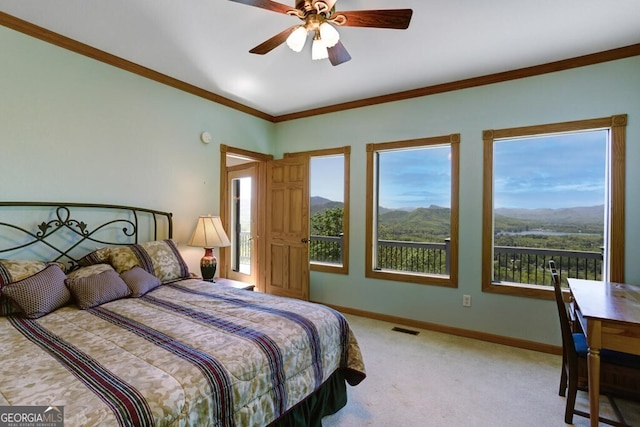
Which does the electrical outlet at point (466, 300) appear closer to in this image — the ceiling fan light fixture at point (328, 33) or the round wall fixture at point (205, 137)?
the ceiling fan light fixture at point (328, 33)

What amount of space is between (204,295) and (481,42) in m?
3.00

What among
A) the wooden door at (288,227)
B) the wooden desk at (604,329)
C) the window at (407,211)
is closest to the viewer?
the wooden desk at (604,329)

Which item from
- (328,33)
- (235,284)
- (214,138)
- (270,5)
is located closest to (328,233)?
(235,284)

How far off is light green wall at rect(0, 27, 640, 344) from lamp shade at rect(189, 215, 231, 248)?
0.24 metres

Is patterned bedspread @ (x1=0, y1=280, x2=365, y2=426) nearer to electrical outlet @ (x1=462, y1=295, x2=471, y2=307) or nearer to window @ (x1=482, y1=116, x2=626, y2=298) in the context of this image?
electrical outlet @ (x1=462, y1=295, x2=471, y2=307)

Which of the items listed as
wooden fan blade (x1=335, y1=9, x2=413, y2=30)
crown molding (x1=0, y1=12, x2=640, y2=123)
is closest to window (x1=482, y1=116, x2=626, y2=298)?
crown molding (x1=0, y1=12, x2=640, y2=123)

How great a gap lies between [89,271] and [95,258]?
27 centimetres

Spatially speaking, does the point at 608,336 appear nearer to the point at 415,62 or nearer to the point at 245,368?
the point at 245,368

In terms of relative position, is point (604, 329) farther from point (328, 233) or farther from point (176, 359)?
point (328, 233)

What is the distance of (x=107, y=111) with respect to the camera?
9.24ft

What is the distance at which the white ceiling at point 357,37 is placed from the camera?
2.17m

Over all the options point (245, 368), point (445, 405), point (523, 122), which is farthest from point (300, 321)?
point (523, 122)

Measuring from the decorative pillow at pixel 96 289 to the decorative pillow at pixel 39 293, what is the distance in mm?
70

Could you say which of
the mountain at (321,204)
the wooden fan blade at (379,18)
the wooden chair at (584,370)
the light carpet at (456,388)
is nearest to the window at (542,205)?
the light carpet at (456,388)
